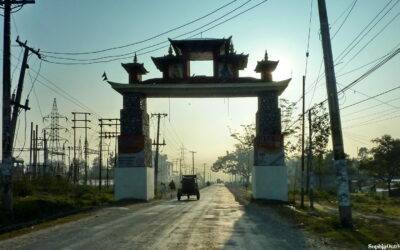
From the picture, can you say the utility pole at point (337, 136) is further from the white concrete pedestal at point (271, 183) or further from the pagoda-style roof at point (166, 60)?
the pagoda-style roof at point (166, 60)

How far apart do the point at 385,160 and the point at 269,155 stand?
147ft

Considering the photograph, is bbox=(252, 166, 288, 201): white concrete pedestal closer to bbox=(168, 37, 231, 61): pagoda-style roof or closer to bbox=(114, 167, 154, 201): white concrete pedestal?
bbox=(114, 167, 154, 201): white concrete pedestal

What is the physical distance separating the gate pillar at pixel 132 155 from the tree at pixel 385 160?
47.9 m

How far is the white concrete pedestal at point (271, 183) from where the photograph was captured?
37.4 metres

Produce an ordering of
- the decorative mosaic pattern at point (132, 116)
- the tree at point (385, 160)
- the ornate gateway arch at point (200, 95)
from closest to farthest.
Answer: the ornate gateway arch at point (200, 95) → the decorative mosaic pattern at point (132, 116) → the tree at point (385, 160)

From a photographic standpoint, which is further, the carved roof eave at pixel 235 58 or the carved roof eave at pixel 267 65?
the carved roof eave at pixel 235 58

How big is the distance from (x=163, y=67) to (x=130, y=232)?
84.9 ft

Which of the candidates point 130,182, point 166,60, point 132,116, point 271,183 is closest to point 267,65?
point 166,60

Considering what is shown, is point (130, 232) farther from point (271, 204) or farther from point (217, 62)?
point (217, 62)

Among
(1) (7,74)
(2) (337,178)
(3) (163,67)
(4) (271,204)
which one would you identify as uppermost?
(3) (163,67)

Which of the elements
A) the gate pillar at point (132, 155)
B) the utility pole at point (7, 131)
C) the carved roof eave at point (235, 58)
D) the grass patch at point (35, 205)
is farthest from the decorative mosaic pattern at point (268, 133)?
the utility pole at point (7, 131)

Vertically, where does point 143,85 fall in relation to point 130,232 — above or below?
above

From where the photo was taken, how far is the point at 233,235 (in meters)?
15.5

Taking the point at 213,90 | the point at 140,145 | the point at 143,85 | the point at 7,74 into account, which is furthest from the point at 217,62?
the point at 7,74
